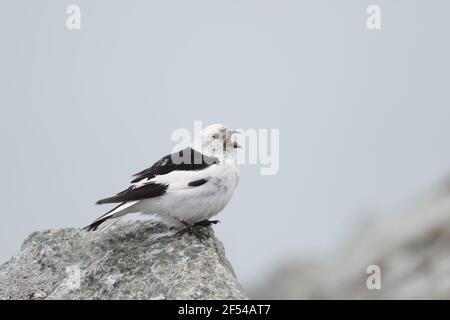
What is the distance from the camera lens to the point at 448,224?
12.3 metres

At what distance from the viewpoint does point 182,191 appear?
1028cm

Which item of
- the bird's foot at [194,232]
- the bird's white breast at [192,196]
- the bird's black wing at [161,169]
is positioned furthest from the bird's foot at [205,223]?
the bird's black wing at [161,169]

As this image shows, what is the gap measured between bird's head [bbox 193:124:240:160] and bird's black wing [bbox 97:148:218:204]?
0.13m

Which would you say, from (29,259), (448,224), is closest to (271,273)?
(448,224)

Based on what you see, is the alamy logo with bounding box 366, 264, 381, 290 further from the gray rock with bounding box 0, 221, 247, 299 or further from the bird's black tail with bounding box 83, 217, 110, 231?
the bird's black tail with bounding box 83, 217, 110, 231

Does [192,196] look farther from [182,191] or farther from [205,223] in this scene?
[205,223]

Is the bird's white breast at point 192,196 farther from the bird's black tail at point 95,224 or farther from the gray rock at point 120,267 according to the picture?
the bird's black tail at point 95,224

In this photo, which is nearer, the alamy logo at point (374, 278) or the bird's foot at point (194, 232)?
the bird's foot at point (194, 232)

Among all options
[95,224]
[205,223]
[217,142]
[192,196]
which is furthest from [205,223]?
[95,224]

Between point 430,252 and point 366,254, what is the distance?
3.47 meters

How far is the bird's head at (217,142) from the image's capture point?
36.5 feet

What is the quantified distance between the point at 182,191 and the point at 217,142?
3.98 ft

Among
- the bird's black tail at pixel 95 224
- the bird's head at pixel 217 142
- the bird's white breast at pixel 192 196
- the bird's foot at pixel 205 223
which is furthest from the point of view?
the bird's head at pixel 217 142
